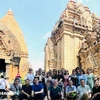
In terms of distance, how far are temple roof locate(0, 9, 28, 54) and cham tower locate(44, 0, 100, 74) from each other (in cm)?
870

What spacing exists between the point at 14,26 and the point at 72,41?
1044cm

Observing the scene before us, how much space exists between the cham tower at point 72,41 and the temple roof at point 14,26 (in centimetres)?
870

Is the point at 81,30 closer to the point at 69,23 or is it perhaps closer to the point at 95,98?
the point at 69,23

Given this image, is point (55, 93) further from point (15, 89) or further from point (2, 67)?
point (2, 67)

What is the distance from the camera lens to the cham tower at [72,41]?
2956 centimetres

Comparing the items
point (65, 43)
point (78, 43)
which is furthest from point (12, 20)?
point (78, 43)

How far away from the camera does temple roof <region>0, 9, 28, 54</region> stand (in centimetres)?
2217

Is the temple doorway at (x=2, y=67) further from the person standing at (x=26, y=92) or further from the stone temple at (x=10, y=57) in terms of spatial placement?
the person standing at (x=26, y=92)

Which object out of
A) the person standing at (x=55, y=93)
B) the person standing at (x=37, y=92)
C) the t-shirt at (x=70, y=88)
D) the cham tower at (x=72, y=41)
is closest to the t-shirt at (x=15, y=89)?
the person standing at (x=37, y=92)

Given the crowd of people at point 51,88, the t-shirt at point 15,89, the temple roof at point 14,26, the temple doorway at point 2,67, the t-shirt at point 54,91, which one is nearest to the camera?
the crowd of people at point 51,88

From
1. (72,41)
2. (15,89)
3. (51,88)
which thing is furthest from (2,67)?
(72,41)

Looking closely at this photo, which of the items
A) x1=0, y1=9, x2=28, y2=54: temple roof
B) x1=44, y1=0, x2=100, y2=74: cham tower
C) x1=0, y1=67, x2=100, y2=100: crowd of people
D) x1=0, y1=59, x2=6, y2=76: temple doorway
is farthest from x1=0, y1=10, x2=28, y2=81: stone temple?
x1=44, y1=0, x2=100, y2=74: cham tower

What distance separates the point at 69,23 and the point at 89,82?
20650 mm

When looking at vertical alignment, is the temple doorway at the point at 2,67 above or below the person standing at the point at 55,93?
above
